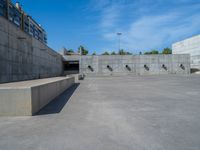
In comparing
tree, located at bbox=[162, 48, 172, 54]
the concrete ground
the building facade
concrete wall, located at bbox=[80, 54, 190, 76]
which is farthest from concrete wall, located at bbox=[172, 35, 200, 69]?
the concrete ground

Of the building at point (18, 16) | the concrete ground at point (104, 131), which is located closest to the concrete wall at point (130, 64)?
the building at point (18, 16)

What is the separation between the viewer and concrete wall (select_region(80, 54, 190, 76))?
33.2 metres

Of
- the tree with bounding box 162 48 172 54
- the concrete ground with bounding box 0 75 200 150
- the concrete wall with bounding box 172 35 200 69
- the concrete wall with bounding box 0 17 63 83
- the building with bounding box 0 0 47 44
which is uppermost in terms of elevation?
the building with bounding box 0 0 47 44

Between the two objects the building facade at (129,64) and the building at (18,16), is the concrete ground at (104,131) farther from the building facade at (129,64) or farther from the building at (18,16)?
the building at (18,16)

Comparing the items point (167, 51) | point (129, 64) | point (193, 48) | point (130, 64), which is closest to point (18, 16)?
point (129, 64)

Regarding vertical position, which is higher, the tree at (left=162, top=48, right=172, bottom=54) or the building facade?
the tree at (left=162, top=48, right=172, bottom=54)

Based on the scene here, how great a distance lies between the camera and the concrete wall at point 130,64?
109 feet

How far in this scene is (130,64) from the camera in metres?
33.5

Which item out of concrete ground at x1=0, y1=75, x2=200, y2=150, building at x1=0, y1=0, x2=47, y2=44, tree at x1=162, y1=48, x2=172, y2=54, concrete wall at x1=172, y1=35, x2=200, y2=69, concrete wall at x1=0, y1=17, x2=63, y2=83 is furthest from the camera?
tree at x1=162, y1=48, x2=172, y2=54

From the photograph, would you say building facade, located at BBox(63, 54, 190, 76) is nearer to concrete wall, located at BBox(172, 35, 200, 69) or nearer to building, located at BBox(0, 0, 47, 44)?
concrete wall, located at BBox(172, 35, 200, 69)

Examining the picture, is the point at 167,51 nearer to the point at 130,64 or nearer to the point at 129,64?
the point at 130,64

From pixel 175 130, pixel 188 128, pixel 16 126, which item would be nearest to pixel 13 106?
pixel 16 126

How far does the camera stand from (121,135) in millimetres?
3074

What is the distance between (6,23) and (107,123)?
367 inches
